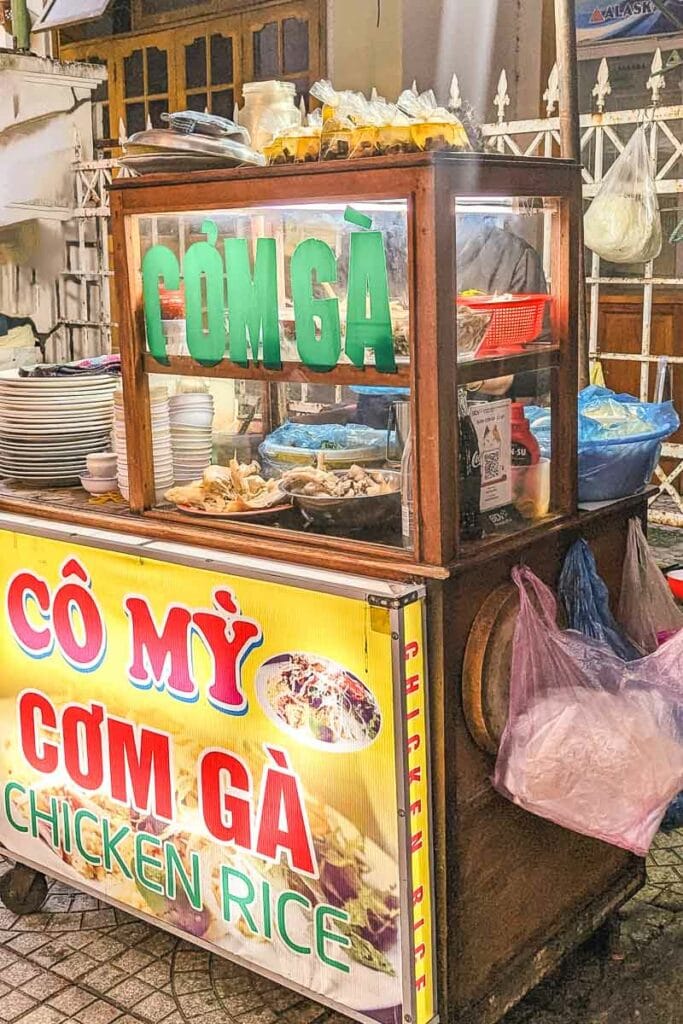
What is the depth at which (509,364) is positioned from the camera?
7.30ft

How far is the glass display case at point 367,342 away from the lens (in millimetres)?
2035

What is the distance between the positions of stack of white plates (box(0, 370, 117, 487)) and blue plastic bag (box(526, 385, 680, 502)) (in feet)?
3.42

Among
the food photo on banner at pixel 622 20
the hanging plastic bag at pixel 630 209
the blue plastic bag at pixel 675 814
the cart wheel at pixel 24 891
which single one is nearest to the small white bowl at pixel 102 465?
the cart wheel at pixel 24 891

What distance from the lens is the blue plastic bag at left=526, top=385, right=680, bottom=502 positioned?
251cm

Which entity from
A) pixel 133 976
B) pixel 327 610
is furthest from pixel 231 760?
pixel 133 976

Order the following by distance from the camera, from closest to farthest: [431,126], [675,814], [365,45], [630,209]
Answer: [431,126] < [675,814] < [630,209] < [365,45]

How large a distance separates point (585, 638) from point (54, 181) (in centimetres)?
748

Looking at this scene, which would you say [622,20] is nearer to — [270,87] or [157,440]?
[270,87]

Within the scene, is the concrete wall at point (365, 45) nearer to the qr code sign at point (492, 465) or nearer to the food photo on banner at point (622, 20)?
the food photo on banner at point (622, 20)

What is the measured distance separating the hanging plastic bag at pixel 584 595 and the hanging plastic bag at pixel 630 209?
12.7 feet

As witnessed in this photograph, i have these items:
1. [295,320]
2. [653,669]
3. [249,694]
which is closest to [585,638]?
[653,669]

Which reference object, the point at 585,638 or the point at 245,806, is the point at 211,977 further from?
the point at 585,638

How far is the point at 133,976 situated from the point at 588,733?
121 cm

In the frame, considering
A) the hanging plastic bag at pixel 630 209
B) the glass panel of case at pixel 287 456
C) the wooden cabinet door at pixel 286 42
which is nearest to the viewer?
the glass panel of case at pixel 287 456
